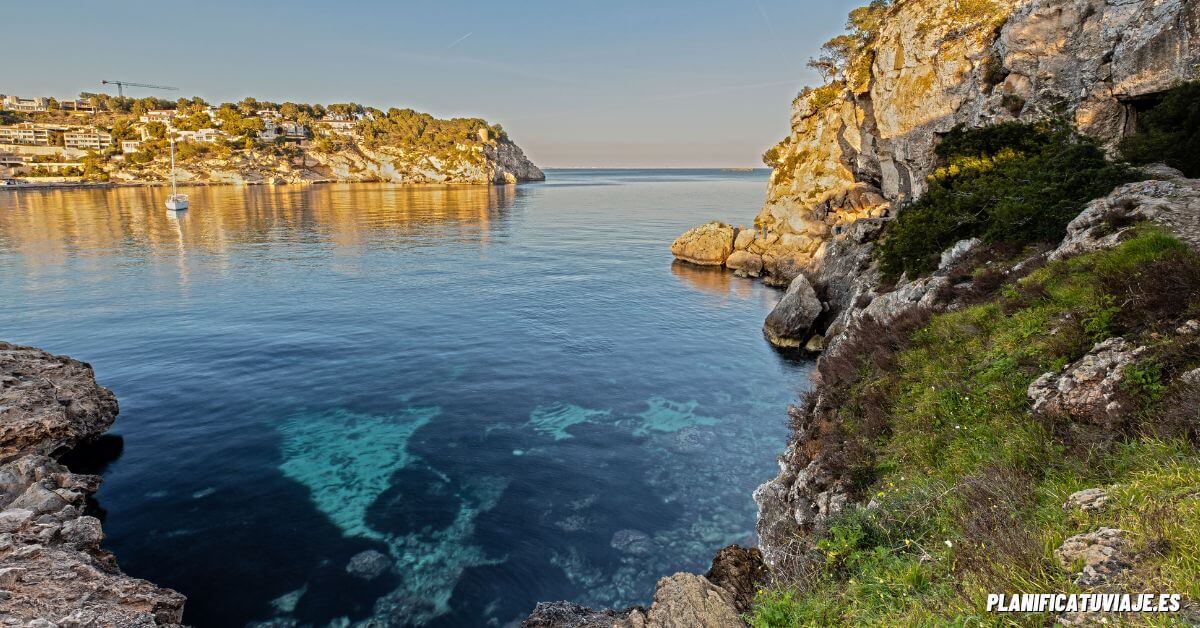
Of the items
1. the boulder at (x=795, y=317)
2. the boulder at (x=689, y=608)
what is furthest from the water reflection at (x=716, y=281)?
the boulder at (x=689, y=608)

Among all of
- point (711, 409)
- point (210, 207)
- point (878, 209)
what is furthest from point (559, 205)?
point (711, 409)

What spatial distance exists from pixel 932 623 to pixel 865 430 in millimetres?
7107

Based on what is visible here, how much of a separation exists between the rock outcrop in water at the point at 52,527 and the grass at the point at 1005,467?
40.8 feet

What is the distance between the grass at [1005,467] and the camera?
5.66 metres

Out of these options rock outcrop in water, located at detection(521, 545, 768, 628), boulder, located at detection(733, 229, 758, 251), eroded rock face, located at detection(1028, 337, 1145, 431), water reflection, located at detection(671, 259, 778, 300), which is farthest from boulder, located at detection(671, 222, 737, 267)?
eroded rock face, located at detection(1028, 337, 1145, 431)

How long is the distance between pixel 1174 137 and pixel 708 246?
1755 inches

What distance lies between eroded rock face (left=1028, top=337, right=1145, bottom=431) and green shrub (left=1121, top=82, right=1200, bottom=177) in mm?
16221

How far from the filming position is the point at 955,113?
34.8 metres

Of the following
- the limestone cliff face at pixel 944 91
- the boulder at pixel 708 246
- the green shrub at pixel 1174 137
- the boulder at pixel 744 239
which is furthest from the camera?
the boulder at pixel 708 246

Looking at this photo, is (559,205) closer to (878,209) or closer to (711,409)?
(878,209)

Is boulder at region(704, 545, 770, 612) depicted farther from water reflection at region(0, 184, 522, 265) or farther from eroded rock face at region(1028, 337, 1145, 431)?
water reflection at region(0, 184, 522, 265)

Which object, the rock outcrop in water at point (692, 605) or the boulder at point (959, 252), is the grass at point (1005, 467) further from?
the boulder at point (959, 252)

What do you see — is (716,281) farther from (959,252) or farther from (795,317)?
(959,252)

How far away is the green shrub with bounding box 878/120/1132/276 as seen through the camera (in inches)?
727
